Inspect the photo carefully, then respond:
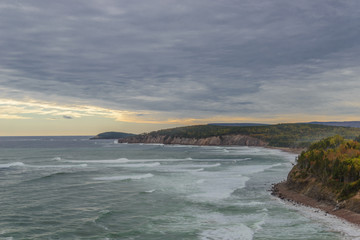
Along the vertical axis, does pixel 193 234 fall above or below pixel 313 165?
below

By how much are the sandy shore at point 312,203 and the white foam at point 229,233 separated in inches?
351

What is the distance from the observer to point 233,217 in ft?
100

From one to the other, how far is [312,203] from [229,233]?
42.0ft

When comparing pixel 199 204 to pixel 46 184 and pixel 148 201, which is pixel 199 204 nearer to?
pixel 148 201

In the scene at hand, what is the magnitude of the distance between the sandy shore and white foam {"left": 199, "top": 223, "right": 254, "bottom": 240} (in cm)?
891

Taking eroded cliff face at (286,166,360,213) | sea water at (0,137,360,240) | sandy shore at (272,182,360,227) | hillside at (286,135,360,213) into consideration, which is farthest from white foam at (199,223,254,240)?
hillside at (286,135,360,213)

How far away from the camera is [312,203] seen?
112ft

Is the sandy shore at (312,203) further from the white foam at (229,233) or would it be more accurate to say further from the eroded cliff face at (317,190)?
the white foam at (229,233)

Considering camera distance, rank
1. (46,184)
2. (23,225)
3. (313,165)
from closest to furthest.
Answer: (23,225)
(313,165)
(46,184)

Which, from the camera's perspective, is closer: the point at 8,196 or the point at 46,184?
the point at 8,196

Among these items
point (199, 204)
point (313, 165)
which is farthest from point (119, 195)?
point (313, 165)

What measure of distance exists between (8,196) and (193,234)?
26.6 metres

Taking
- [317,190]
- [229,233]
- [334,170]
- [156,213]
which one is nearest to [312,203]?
[317,190]

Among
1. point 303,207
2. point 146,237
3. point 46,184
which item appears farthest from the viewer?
point 46,184
